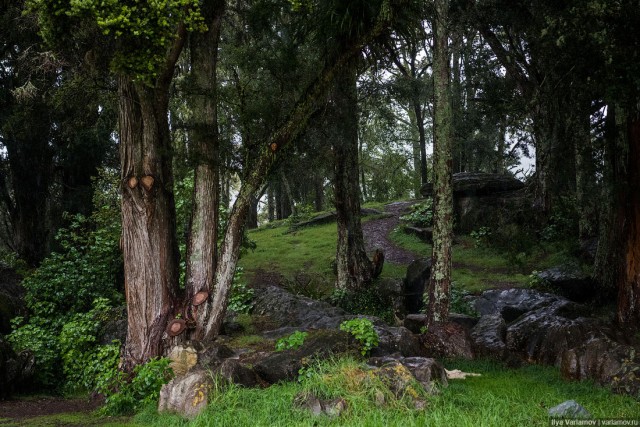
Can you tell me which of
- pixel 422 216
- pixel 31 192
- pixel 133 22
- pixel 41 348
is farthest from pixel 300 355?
pixel 422 216

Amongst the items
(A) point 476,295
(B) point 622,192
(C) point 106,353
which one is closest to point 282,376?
(C) point 106,353

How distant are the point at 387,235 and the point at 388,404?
21427 millimetres

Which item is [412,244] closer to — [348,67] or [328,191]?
[348,67]

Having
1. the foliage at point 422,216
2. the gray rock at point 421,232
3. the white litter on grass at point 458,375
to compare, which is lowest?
the white litter on grass at point 458,375

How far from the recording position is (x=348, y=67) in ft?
37.7

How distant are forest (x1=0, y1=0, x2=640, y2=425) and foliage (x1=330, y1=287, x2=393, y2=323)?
7 cm

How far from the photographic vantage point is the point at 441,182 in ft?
38.3

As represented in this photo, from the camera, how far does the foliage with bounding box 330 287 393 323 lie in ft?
59.0

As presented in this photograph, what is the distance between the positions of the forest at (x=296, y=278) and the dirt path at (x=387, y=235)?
372cm

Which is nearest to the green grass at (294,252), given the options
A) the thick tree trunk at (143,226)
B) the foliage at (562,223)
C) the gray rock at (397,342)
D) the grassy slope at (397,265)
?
the grassy slope at (397,265)

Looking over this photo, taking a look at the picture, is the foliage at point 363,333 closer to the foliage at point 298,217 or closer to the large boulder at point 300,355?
the large boulder at point 300,355

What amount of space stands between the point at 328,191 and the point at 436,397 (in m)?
36.0

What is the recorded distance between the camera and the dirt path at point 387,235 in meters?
23.8

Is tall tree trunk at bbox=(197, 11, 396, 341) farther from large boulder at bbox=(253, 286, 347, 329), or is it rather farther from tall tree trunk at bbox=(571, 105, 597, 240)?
tall tree trunk at bbox=(571, 105, 597, 240)
